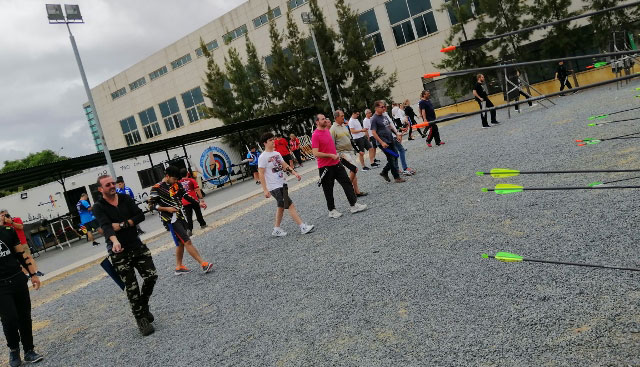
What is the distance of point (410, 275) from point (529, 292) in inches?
51.3

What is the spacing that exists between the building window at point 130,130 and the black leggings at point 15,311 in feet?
175

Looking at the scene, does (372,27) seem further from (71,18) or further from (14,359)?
(14,359)

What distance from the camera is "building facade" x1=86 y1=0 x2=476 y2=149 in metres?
34.2

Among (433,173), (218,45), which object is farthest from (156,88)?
(433,173)

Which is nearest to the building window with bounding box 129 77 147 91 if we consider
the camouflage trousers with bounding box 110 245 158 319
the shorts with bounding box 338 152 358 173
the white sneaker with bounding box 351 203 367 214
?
the shorts with bounding box 338 152 358 173

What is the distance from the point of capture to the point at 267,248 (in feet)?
25.7

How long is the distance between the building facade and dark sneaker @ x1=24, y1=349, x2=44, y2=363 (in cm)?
3028

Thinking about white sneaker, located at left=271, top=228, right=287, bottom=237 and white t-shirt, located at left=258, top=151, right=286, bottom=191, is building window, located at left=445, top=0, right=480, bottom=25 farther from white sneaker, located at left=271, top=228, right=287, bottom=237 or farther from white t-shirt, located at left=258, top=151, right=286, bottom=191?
white sneaker, located at left=271, top=228, right=287, bottom=237

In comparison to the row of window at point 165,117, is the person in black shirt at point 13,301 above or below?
below

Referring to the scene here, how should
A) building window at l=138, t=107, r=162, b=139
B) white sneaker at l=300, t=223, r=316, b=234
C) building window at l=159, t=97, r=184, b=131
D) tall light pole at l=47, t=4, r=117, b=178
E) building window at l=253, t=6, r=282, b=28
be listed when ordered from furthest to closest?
1. building window at l=138, t=107, r=162, b=139
2. building window at l=159, t=97, r=184, b=131
3. building window at l=253, t=6, r=282, b=28
4. tall light pole at l=47, t=4, r=117, b=178
5. white sneaker at l=300, t=223, r=316, b=234

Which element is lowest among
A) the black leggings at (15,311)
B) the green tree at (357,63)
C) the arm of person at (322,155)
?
the black leggings at (15,311)

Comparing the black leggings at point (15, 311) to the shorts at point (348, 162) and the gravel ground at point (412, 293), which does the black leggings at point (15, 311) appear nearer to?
the gravel ground at point (412, 293)

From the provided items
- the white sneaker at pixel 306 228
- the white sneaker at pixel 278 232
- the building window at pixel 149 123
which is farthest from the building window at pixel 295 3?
the white sneaker at pixel 306 228

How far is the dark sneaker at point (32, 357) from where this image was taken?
543 centimetres
